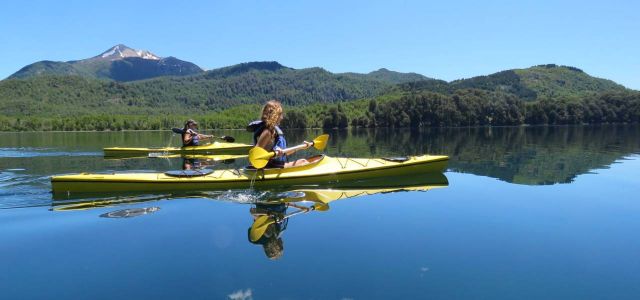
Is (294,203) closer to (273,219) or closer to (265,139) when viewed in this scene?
(273,219)

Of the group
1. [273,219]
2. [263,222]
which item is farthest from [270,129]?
[263,222]

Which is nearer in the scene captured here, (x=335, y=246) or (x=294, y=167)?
(x=335, y=246)

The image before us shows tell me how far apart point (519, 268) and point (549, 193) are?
7.77 m

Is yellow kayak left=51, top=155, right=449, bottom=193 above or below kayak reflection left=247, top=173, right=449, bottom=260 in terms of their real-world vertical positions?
above

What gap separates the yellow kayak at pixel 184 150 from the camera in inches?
969

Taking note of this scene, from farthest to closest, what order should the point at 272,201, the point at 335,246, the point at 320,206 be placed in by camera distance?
the point at 272,201
the point at 320,206
the point at 335,246

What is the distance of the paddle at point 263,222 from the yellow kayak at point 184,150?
15049mm

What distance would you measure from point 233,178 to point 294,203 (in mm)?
2470

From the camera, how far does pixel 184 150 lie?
24625 mm

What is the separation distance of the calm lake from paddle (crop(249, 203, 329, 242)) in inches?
6.9

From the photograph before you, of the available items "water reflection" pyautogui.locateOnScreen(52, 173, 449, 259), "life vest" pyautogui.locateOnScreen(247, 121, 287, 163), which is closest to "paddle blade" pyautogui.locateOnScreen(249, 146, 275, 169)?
"life vest" pyautogui.locateOnScreen(247, 121, 287, 163)

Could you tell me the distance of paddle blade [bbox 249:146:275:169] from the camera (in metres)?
12.2

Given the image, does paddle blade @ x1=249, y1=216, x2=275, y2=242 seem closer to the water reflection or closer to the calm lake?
the water reflection

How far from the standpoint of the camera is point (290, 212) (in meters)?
10.6
